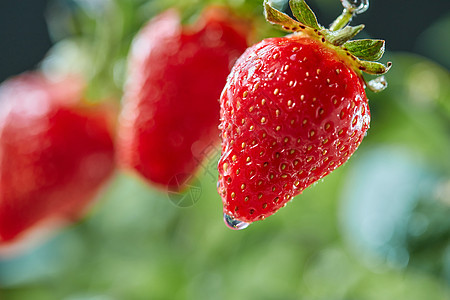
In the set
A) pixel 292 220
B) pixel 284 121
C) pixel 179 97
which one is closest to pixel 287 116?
pixel 284 121

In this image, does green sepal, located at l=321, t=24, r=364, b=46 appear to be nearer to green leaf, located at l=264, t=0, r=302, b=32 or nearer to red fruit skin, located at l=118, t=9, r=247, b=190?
green leaf, located at l=264, t=0, r=302, b=32

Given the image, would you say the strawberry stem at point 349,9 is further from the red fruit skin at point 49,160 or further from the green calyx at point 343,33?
the red fruit skin at point 49,160

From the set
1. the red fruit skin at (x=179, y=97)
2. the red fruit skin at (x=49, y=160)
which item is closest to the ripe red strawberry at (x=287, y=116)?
the red fruit skin at (x=179, y=97)

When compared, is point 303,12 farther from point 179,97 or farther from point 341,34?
point 179,97

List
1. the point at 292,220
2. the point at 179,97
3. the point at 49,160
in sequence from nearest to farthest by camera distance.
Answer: the point at 179,97
the point at 49,160
the point at 292,220

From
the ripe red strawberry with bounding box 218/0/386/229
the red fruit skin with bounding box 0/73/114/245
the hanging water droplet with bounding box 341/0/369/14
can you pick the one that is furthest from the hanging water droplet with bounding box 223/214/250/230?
the red fruit skin with bounding box 0/73/114/245

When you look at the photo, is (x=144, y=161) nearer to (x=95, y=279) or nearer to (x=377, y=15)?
(x=377, y=15)
